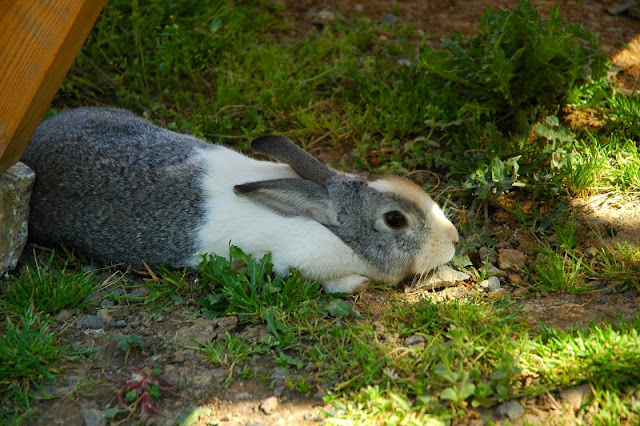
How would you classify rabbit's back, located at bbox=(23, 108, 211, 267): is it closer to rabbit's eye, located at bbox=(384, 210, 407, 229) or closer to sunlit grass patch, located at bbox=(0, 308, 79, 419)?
sunlit grass patch, located at bbox=(0, 308, 79, 419)

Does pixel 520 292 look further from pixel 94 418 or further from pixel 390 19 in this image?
pixel 390 19

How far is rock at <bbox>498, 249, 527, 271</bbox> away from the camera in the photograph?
13.0 ft

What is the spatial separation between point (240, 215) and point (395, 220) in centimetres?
92

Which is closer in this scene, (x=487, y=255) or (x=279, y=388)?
(x=279, y=388)

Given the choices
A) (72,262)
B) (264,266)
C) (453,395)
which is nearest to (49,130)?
(72,262)

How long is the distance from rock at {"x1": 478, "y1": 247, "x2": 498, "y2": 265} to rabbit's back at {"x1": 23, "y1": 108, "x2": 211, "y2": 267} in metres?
1.71

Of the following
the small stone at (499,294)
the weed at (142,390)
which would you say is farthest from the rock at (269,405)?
the small stone at (499,294)

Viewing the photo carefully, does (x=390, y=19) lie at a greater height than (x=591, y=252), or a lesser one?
greater

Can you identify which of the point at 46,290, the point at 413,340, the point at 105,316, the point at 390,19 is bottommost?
the point at 413,340

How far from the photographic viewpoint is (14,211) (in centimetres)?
393

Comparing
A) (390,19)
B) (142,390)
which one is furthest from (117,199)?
(390,19)

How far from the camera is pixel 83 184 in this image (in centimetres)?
412

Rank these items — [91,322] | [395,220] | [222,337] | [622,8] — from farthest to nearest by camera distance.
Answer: [622,8]
[395,220]
[91,322]
[222,337]

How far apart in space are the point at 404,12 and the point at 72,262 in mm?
3939
